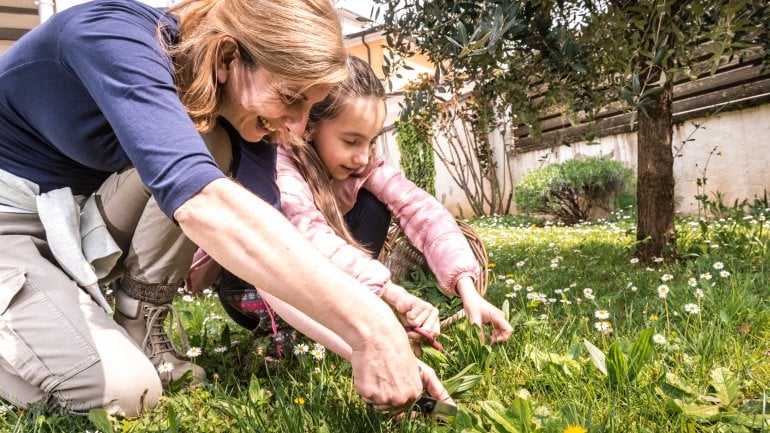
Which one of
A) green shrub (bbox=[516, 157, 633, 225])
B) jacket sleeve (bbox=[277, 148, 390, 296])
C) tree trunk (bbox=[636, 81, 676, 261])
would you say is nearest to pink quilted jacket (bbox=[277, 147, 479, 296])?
jacket sleeve (bbox=[277, 148, 390, 296])

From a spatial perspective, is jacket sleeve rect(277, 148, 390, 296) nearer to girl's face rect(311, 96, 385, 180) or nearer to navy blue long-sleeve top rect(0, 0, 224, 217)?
girl's face rect(311, 96, 385, 180)

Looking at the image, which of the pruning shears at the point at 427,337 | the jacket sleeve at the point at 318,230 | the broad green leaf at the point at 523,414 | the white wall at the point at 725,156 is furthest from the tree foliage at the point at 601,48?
the white wall at the point at 725,156

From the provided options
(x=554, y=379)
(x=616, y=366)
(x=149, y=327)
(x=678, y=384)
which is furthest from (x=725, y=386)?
(x=149, y=327)

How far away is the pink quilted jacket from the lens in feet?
5.45

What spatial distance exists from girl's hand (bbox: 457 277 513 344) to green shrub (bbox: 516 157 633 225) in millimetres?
4973

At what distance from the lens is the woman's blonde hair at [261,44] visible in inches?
52.4

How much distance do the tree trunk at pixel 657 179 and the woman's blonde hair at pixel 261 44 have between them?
6.73 feet

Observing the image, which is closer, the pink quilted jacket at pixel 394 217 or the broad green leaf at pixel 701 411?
the broad green leaf at pixel 701 411

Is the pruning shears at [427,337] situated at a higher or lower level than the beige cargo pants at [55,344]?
lower

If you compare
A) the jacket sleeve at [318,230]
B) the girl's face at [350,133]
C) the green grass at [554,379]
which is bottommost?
the green grass at [554,379]

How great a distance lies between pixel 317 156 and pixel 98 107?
0.76 meters

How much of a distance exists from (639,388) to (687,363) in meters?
0.22

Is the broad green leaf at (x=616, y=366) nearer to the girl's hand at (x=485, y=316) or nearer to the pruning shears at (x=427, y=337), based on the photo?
the girl's hand at (x=485, y=316)

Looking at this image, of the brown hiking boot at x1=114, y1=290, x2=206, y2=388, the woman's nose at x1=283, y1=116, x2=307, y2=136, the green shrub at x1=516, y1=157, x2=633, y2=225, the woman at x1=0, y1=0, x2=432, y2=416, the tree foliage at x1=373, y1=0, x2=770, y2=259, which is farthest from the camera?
the green shrub at x1=516, y1=157, x2=633, y2=225
